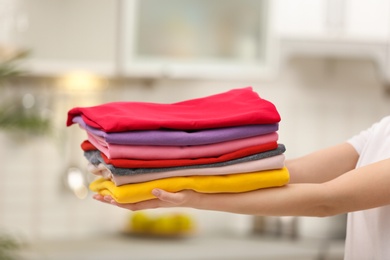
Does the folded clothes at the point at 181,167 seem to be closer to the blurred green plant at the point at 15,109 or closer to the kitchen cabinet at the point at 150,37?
the blurred green plant at the point at 15,109

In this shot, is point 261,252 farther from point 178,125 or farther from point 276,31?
point 178,125

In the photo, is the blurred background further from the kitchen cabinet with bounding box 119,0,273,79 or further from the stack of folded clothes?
the stack of folded clothes

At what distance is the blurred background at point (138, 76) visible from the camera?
3.03 metres

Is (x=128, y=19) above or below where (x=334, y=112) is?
above

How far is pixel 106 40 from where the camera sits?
3074 mm

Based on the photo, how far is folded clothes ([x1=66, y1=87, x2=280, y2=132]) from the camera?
1.12 meters

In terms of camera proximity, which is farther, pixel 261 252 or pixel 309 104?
pixel 309 104

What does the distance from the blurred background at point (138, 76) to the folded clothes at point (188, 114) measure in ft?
5.69

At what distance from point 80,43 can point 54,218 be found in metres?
0.79

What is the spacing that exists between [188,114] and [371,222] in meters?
0.39

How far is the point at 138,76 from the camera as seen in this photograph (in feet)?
10.3

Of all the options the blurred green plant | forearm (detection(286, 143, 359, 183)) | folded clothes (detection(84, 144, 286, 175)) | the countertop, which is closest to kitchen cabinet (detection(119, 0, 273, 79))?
the blurred green plant

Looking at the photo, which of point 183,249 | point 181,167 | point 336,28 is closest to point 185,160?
point 181,167

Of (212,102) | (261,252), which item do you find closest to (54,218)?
(261,252)
